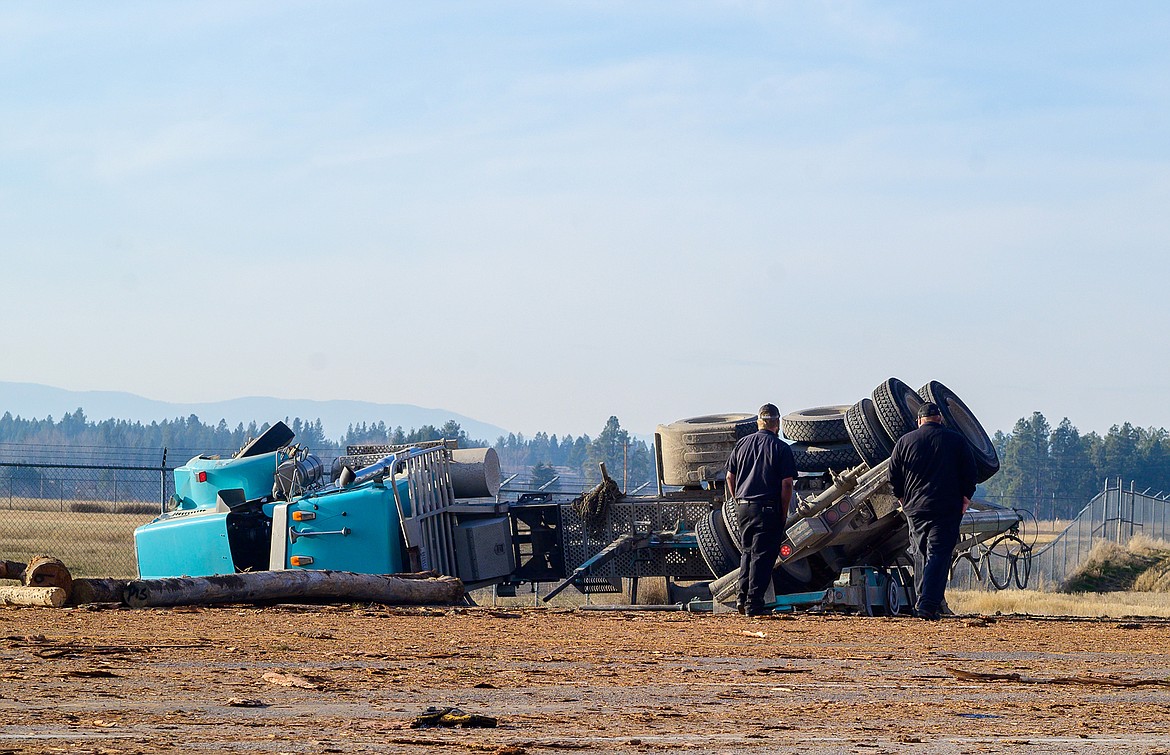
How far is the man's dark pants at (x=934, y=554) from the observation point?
12992 millimetres

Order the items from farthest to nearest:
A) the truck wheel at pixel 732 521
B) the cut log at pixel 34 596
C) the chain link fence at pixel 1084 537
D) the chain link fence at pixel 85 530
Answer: the chain link fence at pixel 1084 537, the chain link fence at pixel 85 530, the truck wheel at pixel 732 521, the cut log at pixel 34 596

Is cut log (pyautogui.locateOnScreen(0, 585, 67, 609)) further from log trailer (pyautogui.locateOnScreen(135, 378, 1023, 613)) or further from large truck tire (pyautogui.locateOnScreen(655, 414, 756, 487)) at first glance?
large truck tire (pyautogui.locateOnScreen(655, 414, 756, 487))

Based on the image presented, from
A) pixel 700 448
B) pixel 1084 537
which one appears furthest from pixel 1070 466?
pixel 700 448

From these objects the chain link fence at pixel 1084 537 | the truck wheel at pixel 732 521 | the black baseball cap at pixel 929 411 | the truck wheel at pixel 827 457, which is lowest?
the chain link fence at pixel 1084 537

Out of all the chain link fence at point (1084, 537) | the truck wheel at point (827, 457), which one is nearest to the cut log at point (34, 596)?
the truck wheel at point (827, 457)

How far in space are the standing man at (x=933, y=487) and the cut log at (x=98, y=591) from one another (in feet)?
22.0

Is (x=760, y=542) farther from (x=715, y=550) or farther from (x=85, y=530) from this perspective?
(x=85, y=530)

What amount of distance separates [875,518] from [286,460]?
6.62 metres

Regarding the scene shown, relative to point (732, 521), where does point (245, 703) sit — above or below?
below

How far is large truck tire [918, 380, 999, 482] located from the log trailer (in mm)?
21

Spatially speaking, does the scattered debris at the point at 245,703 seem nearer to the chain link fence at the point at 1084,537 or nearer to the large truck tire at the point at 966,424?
the large truck tire at the point at 966,424

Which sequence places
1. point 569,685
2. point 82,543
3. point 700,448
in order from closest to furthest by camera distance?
point 569,685 → point 700,448 → point 82,543

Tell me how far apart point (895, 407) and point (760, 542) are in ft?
6.49

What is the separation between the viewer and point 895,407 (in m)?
14.3
